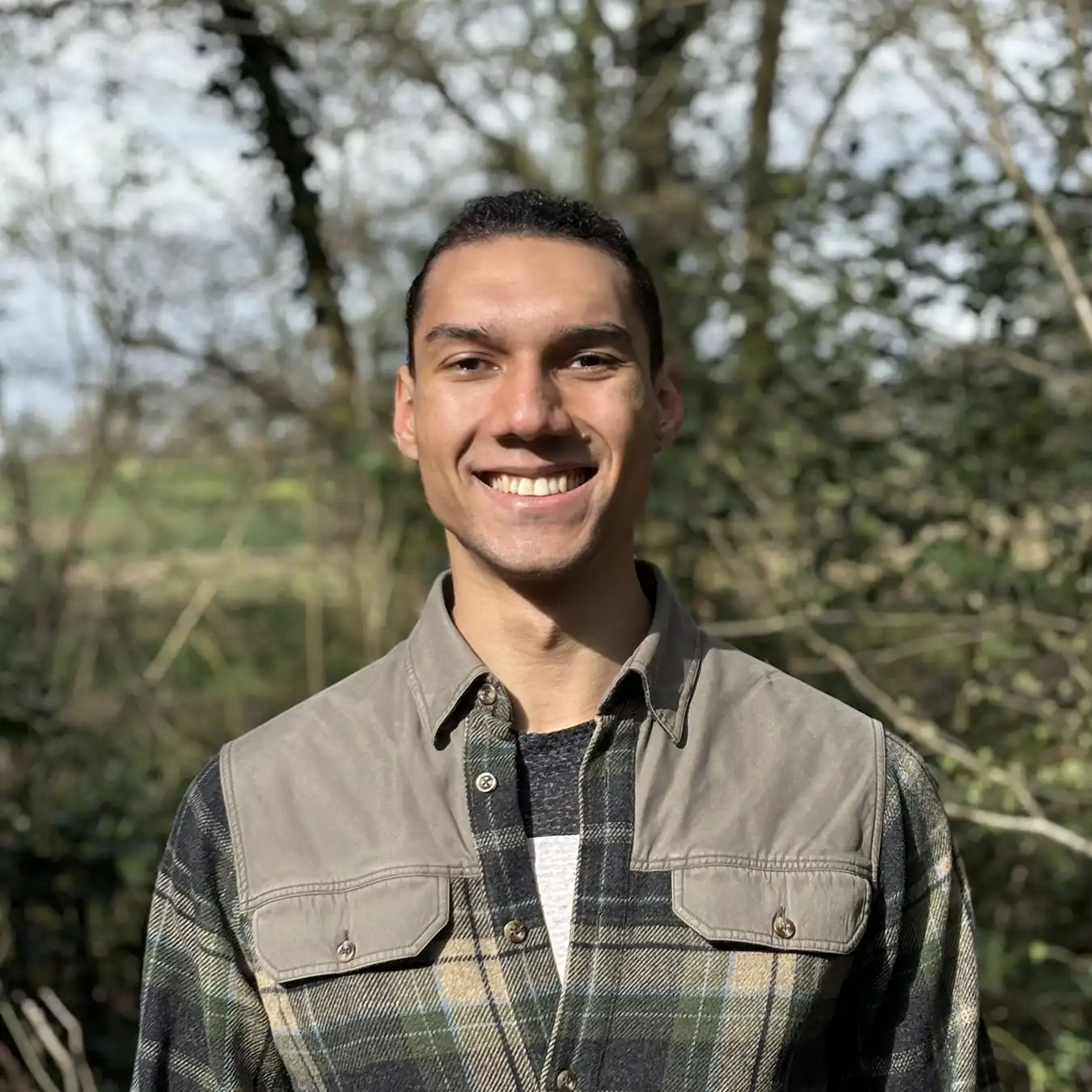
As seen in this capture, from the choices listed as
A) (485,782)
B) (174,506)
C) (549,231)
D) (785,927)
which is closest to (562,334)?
(549,231)

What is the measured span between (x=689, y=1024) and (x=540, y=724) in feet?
1.39

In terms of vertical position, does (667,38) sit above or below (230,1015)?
above

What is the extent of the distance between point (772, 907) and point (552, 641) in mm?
443

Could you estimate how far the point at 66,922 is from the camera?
13.8 ft

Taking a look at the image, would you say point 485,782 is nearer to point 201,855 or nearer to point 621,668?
point 621,668

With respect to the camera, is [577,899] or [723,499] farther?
[723,499]

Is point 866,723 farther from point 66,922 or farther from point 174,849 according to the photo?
point 66,922

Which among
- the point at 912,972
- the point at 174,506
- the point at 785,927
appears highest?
the point at 785,927

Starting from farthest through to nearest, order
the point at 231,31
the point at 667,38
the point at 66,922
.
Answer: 1. the point at 667,38
2. the point at 231,31
3. the point at 66,922

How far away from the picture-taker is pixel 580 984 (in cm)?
165

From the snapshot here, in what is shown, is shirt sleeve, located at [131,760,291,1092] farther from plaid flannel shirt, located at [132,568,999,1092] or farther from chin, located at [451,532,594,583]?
chin, located at [451,532,594,583]

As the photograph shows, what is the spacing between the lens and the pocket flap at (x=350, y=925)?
1685 millimetres

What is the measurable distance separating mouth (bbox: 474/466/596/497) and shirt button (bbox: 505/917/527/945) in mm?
531

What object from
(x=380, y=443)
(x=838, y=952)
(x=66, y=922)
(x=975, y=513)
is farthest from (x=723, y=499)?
(x=838, y=952)
